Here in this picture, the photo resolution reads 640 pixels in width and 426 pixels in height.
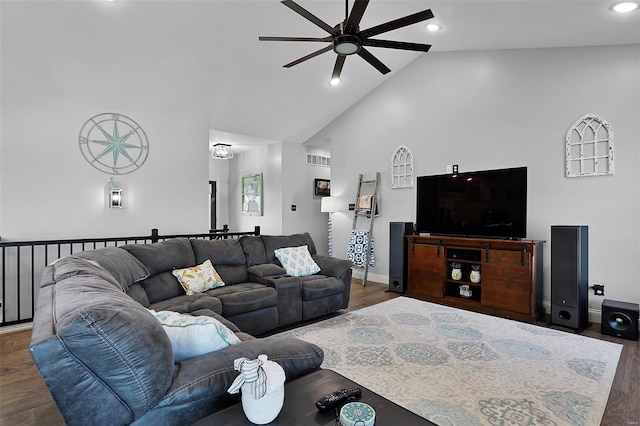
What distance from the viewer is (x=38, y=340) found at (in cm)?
93

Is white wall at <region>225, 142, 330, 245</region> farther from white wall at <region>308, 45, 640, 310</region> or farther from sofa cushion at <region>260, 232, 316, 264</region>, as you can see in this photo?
sofa cushion at <region>260, 232, 316, 264</region>

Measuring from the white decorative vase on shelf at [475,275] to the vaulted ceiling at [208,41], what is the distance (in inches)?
111

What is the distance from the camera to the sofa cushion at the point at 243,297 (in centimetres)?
310

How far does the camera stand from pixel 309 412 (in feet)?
3.83

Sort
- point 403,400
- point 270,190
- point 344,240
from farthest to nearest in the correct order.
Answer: point 270,190, point 344,240, point 403,400

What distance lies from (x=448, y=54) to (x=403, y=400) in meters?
4.76

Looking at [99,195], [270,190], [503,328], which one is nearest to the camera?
[503,328]

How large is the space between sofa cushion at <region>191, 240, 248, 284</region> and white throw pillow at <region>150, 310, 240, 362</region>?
2203mm

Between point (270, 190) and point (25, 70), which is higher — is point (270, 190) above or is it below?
below

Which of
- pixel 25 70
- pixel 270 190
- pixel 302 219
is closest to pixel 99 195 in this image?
pixel 25 70

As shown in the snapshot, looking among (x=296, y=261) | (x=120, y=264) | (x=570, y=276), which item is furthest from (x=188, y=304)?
(x=570, y=276)

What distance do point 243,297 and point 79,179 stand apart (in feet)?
9.78

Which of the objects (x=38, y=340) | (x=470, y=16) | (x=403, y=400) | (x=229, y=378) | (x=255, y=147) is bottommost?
(x=403, y=400)

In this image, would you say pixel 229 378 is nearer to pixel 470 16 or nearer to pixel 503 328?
pixel 503 328
